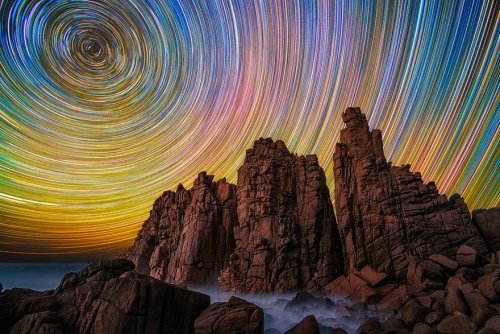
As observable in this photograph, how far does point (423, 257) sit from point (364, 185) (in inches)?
334

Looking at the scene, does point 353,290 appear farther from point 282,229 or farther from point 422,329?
point 282,229

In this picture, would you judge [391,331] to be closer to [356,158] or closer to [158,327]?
[158,327]

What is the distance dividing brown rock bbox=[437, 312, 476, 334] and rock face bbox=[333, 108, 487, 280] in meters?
9.56

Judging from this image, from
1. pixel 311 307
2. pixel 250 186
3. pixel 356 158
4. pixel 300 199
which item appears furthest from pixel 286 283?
pixel 356 158

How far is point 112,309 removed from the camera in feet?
53.1

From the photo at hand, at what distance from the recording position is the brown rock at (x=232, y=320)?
16.5 meters

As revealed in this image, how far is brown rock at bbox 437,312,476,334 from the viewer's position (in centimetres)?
1506

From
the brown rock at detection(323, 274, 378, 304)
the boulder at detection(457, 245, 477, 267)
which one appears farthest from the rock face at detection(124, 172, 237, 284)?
the boulder at detection(457, 245, 477, 267)

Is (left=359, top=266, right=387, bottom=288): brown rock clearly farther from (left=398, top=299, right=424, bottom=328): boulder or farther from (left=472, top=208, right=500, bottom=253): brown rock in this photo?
(left=472, top=208, right=500, bottom=253): brown rock

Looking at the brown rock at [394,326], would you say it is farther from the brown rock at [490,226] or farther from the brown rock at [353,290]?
the brown rock at [490,226]

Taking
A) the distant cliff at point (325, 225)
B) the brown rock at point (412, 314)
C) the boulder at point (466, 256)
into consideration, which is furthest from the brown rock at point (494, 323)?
the distant cliff at point (325, 225)

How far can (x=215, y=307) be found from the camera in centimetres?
1847

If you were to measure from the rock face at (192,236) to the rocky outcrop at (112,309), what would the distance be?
79.6 ft

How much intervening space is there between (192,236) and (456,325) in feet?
115
